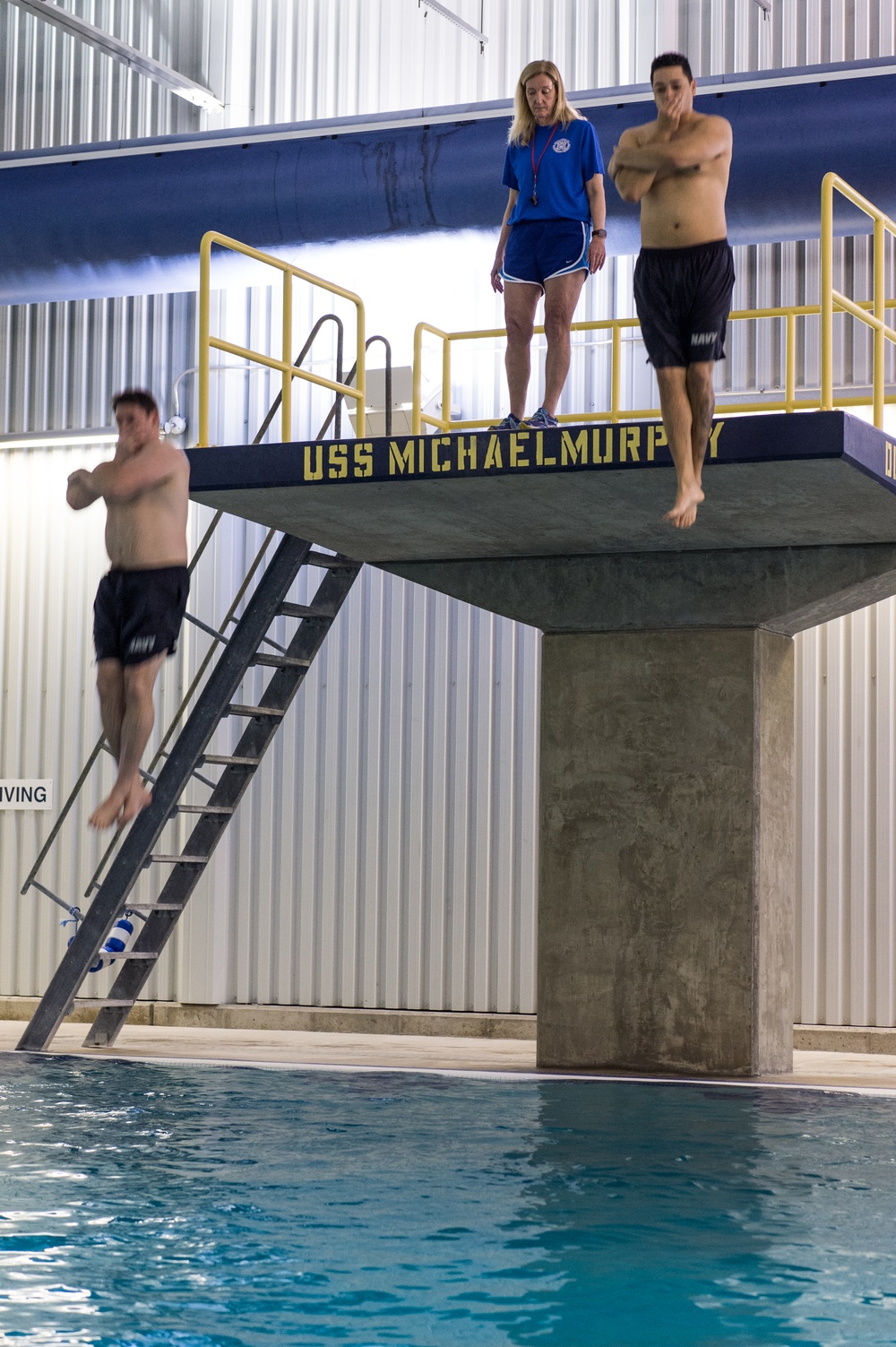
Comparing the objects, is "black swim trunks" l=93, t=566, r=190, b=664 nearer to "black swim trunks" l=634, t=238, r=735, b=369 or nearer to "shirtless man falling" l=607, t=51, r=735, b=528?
"shirtless man falling" l=607, t=51, r=735, b=528

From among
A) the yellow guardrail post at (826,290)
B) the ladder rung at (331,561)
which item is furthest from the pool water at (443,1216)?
the ladder rung at (331,561)

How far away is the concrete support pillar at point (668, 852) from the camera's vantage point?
504 inches

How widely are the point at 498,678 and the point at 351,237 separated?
4.94 meters

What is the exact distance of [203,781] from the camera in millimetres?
14297

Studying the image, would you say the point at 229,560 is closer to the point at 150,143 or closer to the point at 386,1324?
the point at 150,143

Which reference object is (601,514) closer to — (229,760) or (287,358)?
(287,358)

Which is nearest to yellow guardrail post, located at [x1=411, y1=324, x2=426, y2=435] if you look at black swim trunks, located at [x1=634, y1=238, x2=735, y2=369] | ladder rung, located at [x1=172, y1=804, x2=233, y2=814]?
black swim trunks, located at [x1=634, y1=238, x2=735, y2=369]

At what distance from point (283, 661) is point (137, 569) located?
617cm

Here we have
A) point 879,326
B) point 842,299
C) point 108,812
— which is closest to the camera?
point 108,812

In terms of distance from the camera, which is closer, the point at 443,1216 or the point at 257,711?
the point at 443,1216

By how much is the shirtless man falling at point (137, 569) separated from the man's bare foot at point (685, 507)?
2.48 meters

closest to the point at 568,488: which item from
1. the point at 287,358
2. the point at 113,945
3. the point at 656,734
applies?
the point at 287,358

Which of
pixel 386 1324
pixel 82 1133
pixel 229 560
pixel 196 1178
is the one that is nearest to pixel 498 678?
pixel 229 560

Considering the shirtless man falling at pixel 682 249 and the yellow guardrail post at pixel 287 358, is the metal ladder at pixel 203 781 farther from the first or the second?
the shirtless man falling at pixel 682 249
